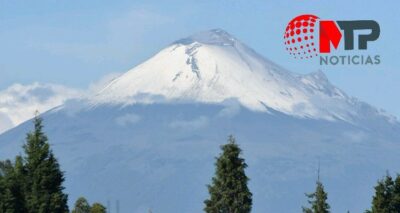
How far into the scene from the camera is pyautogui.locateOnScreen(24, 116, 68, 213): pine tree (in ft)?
179

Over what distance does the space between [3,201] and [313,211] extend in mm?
16683

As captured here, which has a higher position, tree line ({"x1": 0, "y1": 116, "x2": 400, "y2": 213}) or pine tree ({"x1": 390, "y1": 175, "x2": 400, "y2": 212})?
pine tree ({"x1": 390, "y1": 175, "x2": 400, "y2": 212})

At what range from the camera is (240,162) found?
6159cm

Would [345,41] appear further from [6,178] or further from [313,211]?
[6,178]

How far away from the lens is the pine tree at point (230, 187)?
60.7m

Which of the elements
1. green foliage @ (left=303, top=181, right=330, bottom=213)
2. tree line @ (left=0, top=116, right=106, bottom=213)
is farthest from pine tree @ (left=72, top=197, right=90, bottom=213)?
tree line @ (left=0, top=116, right=106, bottom=213)

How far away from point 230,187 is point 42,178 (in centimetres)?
881

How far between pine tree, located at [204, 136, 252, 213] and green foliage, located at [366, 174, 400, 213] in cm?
1115

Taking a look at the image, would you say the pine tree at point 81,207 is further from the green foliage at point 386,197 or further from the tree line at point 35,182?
the tree line at point 35,182

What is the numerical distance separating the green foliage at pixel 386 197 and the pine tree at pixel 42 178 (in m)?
19.8

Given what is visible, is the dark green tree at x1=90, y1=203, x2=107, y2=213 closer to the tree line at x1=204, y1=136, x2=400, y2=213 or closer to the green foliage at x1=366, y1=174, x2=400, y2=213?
the tree line at x1=204, y1=136, x2=400, y2=213

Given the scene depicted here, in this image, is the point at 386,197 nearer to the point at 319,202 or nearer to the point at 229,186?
the point at 319,202

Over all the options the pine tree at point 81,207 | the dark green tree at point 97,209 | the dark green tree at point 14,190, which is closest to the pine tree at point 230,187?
the dark green tree at point 14,190

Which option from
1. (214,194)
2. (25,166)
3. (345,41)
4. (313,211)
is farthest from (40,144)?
(345,41)
